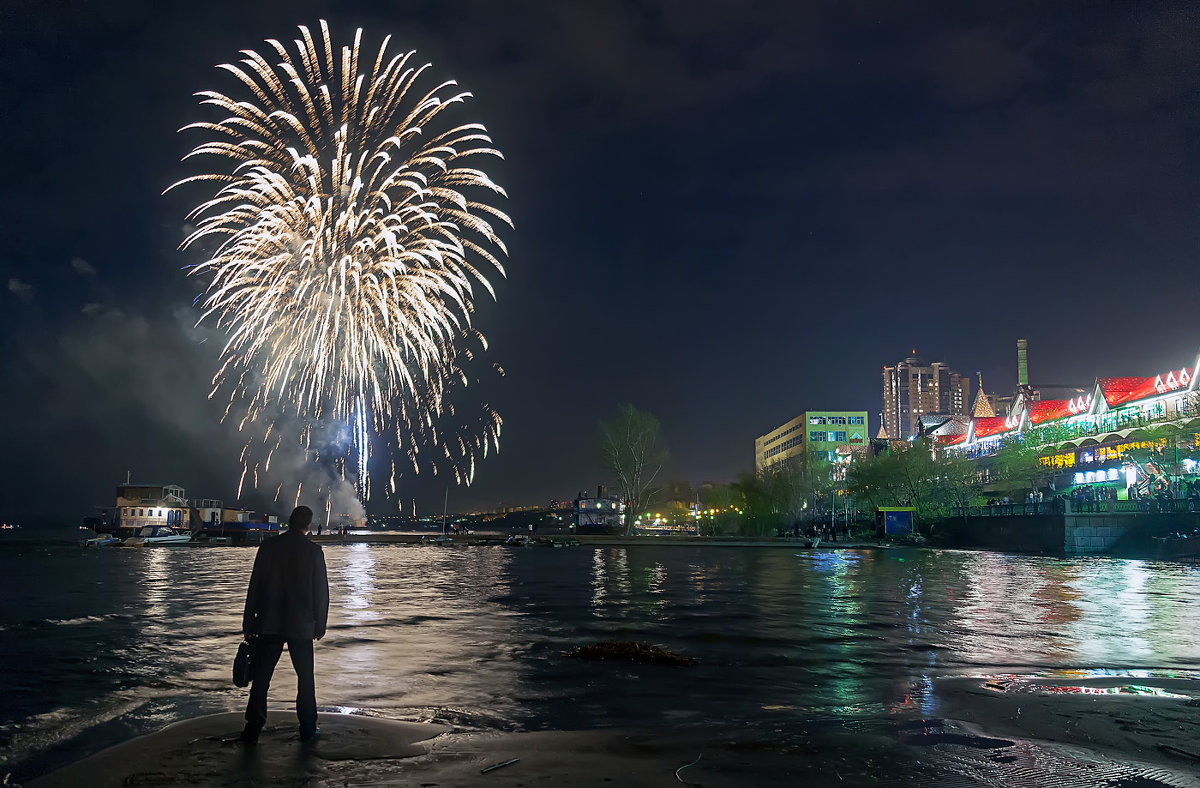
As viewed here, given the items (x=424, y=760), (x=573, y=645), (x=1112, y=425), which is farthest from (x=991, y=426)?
(x=424, y=760)

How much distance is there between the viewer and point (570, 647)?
15.6 m

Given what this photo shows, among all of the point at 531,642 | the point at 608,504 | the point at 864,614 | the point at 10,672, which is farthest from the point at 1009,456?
the point at 10,672

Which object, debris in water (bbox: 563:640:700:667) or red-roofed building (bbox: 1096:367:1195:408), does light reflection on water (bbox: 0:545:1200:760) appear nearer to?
debris in water (bbox: 563:640:700:667)

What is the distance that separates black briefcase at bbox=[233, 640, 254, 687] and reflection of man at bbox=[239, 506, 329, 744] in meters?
0.05

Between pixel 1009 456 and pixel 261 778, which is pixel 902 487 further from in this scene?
pixel 261 778

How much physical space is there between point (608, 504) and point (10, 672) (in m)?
105

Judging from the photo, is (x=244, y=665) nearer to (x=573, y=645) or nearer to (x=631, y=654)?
(x=631, y=654)

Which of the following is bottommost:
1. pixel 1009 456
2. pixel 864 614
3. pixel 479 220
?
pixel 864 614

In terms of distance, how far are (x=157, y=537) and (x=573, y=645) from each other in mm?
89124

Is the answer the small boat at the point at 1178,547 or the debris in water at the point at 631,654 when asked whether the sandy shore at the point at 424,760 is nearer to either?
the debris in water at the point at 631,654

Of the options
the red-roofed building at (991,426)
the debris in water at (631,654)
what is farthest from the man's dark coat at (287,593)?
the red-roofed building at (991,426)

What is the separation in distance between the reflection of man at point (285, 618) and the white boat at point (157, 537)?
90117 millimetres

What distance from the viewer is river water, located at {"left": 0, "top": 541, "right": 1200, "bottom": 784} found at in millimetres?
10023

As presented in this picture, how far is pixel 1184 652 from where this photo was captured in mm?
14797
